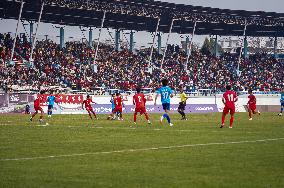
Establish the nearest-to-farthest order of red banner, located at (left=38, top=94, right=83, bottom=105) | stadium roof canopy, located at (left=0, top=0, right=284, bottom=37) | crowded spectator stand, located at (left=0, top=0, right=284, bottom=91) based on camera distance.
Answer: red banner, located at (left=38, top=94, right=83, bottom=105) → crowded spectator stand, located at (left=0, top=0, right=284, bottom=91) → stadium roof canopy, located at (left=0, top=0, right=284, bottom=37)

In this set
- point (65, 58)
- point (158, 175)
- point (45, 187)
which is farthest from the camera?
point (65, 58)

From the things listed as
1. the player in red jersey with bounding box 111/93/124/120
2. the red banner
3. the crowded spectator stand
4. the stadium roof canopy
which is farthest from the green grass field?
the stadium roof canopy

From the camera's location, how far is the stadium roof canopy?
6600 cm

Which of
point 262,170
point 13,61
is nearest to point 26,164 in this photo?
point 262,170

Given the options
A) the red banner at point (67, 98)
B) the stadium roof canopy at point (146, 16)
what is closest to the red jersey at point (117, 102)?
the red banner at point (67, 98)

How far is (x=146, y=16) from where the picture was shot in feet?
239

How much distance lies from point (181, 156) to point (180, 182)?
14.1 feet

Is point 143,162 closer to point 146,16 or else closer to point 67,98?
point 67,98

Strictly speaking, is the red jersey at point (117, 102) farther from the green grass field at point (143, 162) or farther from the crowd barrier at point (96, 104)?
the green grass field at point (143, 162)

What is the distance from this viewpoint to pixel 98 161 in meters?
14.3

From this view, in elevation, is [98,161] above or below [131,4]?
below

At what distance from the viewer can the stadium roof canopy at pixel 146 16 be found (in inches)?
2598

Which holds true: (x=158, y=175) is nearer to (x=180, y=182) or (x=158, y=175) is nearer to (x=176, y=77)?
(x=180, y=182)

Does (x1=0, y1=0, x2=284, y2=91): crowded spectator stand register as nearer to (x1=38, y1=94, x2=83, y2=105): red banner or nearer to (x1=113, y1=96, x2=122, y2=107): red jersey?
(x1=38, y1=94, x2=83, y2=105): red banner
